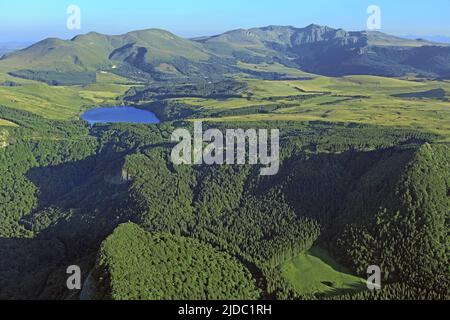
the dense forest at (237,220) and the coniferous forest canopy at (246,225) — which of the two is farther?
the dense forest at (237,220)

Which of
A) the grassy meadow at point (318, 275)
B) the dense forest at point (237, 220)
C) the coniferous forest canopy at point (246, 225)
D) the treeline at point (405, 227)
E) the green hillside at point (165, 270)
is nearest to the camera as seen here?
the green hillside at point (165, 270)

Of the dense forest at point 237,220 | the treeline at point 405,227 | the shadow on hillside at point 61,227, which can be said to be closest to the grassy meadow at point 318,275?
the dense forest at point 237,220

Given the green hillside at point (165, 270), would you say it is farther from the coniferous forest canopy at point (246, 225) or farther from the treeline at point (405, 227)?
the treeline at point (405, 227)

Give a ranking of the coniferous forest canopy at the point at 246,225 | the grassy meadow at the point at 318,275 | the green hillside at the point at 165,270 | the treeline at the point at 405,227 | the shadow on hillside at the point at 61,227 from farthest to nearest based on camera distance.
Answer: the treeline at the point at 405,227
the shadow on hillside at the point at 61,227
the grassy meadow at the point at 318,275
the coniferous forest canopy at the point at 246,225
the green hillside at the point at 165,270

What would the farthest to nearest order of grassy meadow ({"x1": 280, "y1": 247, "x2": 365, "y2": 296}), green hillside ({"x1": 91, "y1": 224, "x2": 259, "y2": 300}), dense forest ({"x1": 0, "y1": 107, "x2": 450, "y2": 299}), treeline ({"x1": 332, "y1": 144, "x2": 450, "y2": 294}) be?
treeline ({"x1": 332, "y1": 144, "x2": 450, "y2": 294}) < grassy meadow ({"x1": 280, "y1": 247, "x2": 365, "y2": 296}) < dense forest ({"x1": 0, "y1": 107, "x2": 450, "y2": 299}) < green hillside ({"x1": 91, "y1": 224, "x2": 259, "y2": 300})

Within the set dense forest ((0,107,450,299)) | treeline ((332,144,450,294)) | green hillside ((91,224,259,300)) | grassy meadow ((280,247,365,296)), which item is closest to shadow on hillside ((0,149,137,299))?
dense forest ((0,107,450,299))

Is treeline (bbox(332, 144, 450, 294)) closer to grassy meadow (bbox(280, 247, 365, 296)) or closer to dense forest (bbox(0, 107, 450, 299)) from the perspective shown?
dense forest (bbox(0, 107, 450, 299))

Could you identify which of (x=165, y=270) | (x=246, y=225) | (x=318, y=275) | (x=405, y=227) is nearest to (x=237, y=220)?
(x=246, y=225)

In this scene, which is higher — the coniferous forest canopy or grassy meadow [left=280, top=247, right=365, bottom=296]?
the coniferous forest canopy

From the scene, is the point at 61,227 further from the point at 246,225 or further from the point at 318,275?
the point at 318,275
